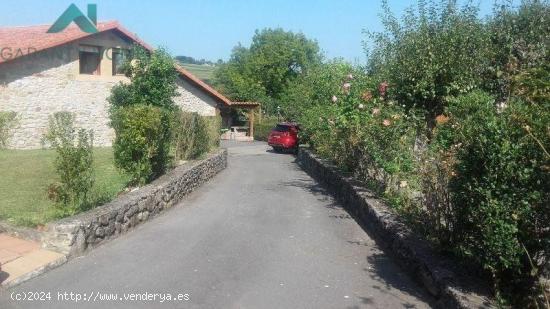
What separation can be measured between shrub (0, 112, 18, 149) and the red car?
14.2 metres

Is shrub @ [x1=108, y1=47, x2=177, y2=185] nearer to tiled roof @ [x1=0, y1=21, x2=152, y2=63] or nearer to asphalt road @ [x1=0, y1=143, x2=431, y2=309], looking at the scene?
asphalt road @ [x1=0, y1=143, x2=431, y2=309]

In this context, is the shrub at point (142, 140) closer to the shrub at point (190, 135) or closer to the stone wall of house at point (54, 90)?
the shrub at point (190, 135)

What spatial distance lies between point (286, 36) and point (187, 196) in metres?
59.0

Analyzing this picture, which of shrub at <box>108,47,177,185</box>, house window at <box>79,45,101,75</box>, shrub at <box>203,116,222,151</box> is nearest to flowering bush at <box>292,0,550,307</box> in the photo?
shrub at <box>203,116,222,151</box>

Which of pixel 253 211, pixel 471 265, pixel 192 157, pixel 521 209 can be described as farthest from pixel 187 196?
pixel 521 209

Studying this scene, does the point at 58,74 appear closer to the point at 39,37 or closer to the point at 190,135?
the point at 39,37

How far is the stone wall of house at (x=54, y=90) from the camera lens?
72.2 feet

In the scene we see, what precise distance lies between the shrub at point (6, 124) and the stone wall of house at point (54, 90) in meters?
0.41

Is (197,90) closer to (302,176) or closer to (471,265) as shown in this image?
(302,176)

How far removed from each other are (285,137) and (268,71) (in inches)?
1207

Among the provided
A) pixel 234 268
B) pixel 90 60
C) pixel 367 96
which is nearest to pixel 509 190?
pixel 234 268

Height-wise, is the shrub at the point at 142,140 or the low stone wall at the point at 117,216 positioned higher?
the shrub at the point at 142,140

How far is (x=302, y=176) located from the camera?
62.7 feet

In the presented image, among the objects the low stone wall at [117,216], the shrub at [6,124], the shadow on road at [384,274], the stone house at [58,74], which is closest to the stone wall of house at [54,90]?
the stone house at [58,74]
